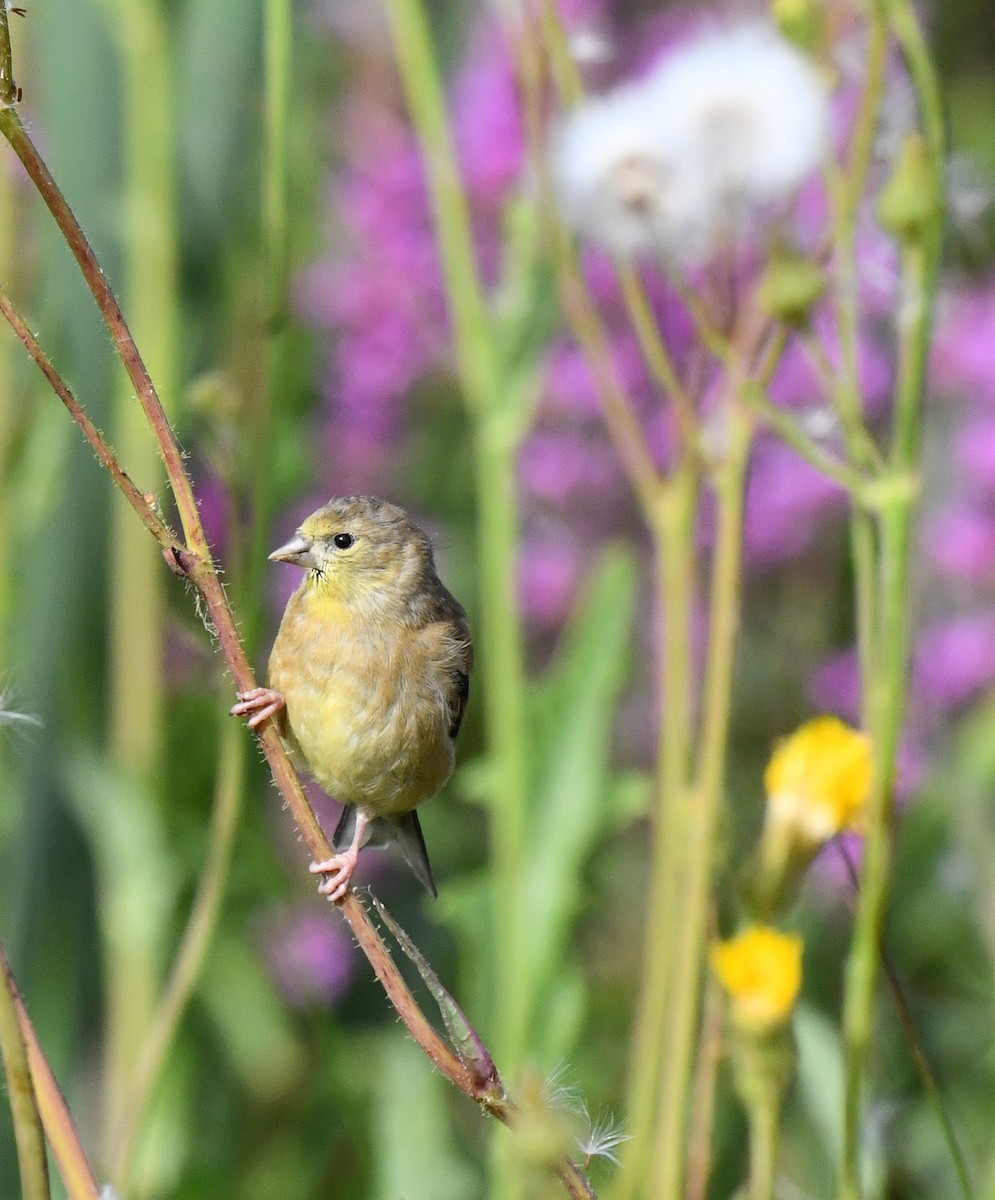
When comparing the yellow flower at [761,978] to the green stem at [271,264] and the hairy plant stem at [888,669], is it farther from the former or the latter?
the green stem at [271,264]

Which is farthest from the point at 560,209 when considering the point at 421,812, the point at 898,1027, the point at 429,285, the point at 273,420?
the point at 898,1027

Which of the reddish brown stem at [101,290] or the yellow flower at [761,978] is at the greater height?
the reddish brown stem at [101,290]

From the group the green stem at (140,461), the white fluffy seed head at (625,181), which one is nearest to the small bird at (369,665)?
the white fluffy seed head at (625,181)

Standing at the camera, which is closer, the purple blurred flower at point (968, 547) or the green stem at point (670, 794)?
the green stem at point (670, 794)

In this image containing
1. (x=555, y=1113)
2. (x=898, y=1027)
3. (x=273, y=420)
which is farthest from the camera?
(x=898, y=1027)

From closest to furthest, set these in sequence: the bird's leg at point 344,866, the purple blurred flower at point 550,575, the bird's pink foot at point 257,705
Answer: the bird's pink foot at point 257,705
the bird's leg at point 344,866
the purple blurred flower at point 550,575

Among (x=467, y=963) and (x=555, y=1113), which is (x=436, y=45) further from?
(x=555, y=1113)

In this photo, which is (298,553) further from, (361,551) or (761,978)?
(761,978)

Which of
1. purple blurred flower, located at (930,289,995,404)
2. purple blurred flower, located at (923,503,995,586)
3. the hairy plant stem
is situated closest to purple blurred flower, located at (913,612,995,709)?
purple blurred flower, located at (923,503,995,586)
